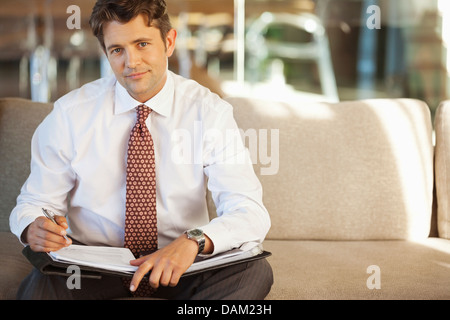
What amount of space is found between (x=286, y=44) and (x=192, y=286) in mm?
3388

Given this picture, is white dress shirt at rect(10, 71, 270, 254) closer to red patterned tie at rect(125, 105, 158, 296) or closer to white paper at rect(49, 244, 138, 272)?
red patterned tie at rect(125, 105, 158, 296)

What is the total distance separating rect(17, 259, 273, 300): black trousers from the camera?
134 cm

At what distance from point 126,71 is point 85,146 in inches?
9.1

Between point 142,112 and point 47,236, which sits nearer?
point 47,236

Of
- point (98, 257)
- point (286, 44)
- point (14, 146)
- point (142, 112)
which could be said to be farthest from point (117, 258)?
point (286, 44)

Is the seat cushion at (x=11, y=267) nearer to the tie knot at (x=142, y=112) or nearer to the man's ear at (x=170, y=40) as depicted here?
the tie knot at (x=142, y=112)

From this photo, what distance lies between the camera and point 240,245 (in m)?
1.44

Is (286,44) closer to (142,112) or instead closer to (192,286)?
(142,112)

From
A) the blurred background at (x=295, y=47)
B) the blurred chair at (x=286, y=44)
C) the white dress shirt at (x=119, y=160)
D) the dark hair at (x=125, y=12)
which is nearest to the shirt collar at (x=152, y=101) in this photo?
the white dress shirt at (x=119, y=160)

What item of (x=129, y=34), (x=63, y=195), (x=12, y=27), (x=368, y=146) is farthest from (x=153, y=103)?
(x=12, y=27)

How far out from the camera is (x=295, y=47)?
457 cm

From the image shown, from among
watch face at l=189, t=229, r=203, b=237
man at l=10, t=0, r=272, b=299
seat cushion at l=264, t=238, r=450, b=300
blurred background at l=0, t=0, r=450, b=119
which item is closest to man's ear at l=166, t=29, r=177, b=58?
man at l=10, t=0, r=272, b=299

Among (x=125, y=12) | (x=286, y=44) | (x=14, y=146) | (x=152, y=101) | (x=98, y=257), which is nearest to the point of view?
(x=98, y=257)

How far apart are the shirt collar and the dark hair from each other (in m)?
0.14
